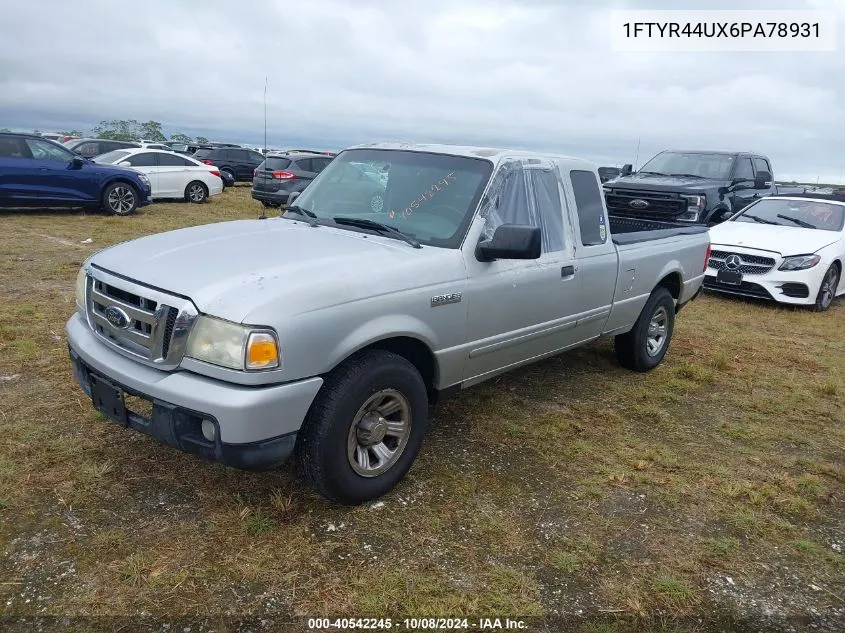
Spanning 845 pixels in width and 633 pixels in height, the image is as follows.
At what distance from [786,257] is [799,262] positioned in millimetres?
177

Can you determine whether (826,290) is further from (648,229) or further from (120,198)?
(120,198)

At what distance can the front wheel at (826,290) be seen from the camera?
9040 millimetres

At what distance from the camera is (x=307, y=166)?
1786cm

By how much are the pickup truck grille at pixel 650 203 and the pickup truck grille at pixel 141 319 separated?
9241 millimetres

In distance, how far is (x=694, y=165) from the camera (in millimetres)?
12406

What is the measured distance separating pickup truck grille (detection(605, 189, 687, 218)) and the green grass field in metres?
6.13

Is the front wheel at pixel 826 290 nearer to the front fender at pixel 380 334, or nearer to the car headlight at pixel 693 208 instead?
the car headlight at pixel 693 208

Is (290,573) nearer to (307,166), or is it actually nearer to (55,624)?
(55,624)

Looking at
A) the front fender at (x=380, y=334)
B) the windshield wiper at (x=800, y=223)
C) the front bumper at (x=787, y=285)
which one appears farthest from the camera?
the windshield wiper at (x=800, y=223)

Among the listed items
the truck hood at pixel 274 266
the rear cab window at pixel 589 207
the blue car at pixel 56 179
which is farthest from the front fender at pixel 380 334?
the blue car at pixel 56 179

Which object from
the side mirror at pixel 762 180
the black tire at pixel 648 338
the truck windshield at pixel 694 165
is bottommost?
the black tire at pixel 648 338

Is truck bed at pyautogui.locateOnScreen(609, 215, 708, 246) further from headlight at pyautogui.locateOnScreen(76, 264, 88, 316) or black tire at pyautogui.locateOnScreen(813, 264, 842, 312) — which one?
headlight at pyautogui.locateOnScreen(76, 264, 88, 316)

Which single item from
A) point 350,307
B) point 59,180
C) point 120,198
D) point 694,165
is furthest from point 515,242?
point 120,198

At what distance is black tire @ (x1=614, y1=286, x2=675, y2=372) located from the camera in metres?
5.67
